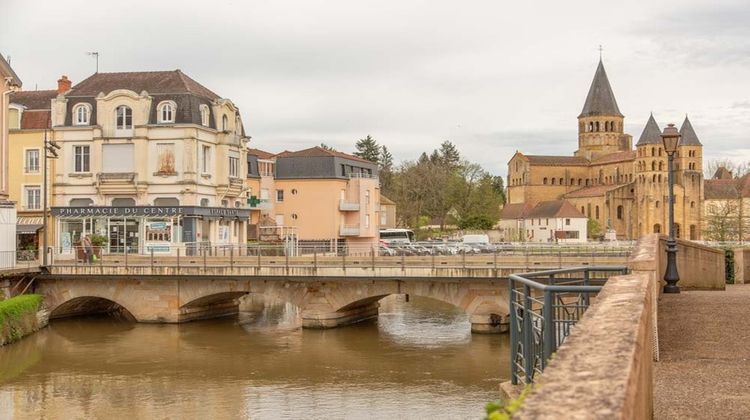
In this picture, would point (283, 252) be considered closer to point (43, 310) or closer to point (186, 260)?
point (186, 260)

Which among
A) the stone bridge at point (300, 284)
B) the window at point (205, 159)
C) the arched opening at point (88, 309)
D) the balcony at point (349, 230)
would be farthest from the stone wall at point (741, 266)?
the balcony at point (349, 230)

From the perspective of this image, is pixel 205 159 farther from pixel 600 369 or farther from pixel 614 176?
pixel 614 176

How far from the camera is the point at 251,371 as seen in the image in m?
27.6

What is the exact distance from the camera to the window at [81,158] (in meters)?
48.8

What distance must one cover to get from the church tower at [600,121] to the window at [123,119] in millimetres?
104184

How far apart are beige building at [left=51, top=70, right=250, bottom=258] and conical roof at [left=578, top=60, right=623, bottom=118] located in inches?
4070

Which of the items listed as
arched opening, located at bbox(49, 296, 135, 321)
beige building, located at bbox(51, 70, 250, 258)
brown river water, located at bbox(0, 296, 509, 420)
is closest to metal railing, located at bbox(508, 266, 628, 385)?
brown river water, located at bbox(0, 296, 509, 420)

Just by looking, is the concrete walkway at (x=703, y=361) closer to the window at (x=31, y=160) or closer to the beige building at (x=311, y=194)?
the window at (x=31, y=160)

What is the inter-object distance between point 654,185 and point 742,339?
11161 cm

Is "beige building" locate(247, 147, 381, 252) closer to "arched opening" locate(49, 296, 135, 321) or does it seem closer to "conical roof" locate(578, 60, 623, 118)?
"arched opening" locate(49, 296, 135, 321)

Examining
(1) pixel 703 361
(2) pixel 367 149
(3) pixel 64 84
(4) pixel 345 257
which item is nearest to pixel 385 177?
(2) pixel 367 149

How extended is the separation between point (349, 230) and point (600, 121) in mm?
87161

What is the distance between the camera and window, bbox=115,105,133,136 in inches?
1907

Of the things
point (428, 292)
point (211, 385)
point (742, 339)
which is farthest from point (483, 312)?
A: point (742, 339)
